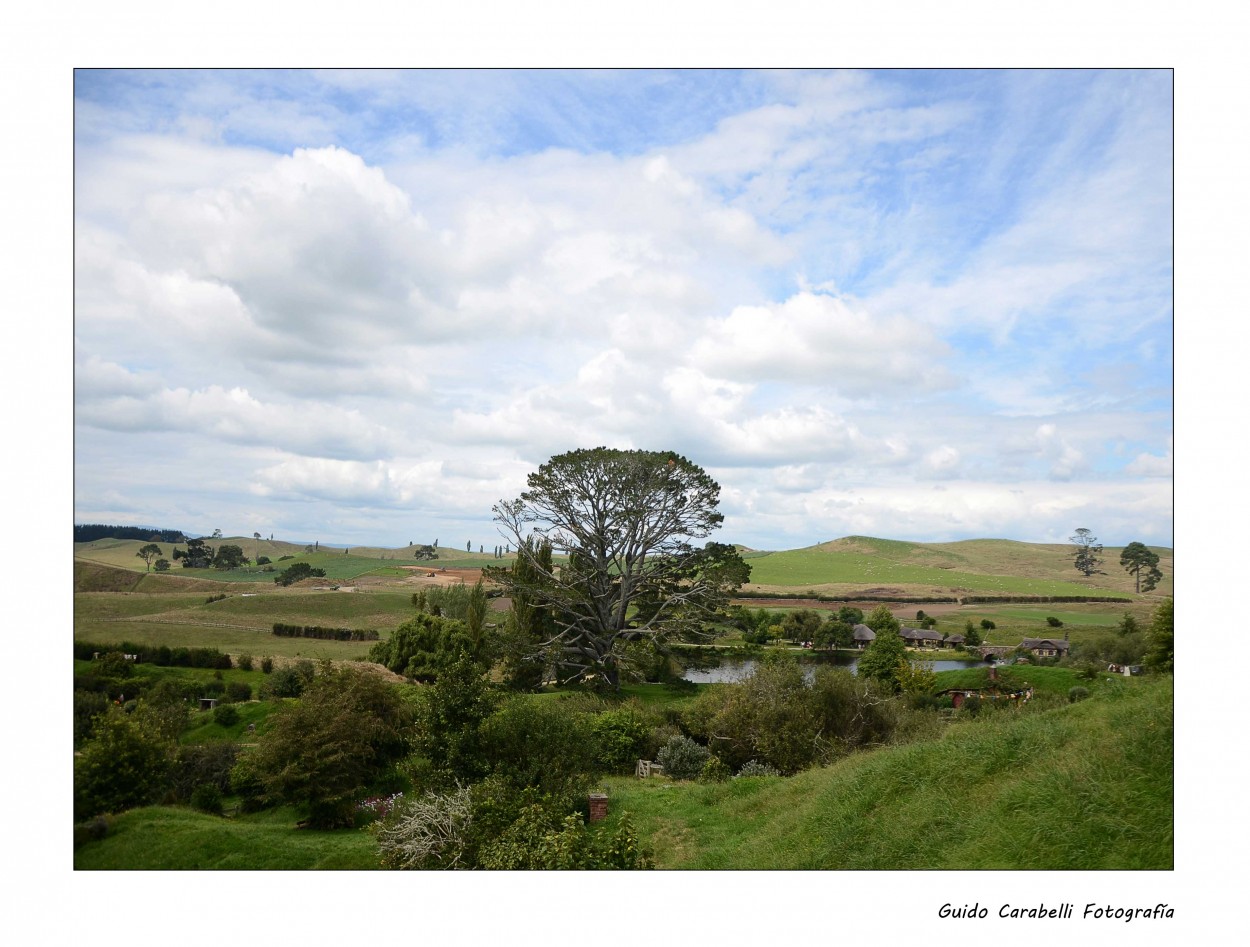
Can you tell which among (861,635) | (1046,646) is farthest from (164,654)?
(1046,646)

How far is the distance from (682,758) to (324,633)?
1209 cm

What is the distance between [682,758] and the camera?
617 inches

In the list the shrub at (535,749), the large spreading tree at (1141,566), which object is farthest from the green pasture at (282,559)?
the large spreading tree at (1141,566)

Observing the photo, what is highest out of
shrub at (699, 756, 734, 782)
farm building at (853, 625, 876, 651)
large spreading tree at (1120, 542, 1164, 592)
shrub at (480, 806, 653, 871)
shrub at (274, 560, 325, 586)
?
large spreading tree at (1120, 542, 1164, 592)

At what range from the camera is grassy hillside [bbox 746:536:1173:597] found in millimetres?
22062

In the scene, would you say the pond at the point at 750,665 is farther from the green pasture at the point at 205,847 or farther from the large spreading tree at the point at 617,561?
the green pasture at the point at 205,847

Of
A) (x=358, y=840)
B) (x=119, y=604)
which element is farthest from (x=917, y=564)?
(x=119, y=604)

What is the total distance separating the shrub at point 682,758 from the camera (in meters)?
15.5

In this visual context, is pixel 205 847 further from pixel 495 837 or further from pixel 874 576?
pixel 874 576

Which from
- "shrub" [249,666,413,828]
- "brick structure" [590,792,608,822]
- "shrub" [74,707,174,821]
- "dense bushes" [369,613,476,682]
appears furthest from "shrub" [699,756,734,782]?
"shrub" [74,707,174,821]

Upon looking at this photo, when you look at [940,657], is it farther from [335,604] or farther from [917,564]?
[335,604]

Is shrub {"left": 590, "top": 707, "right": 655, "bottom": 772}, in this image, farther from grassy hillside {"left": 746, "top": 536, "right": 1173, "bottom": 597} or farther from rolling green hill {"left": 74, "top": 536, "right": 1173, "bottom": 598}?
grassy hillside {"left": 746, "top": 536, "right": 1173, "bottom": 597}

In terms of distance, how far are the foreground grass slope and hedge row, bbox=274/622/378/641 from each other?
1358 centimetres

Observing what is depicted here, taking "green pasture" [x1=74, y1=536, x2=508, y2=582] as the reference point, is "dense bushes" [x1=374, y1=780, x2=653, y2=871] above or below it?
below
